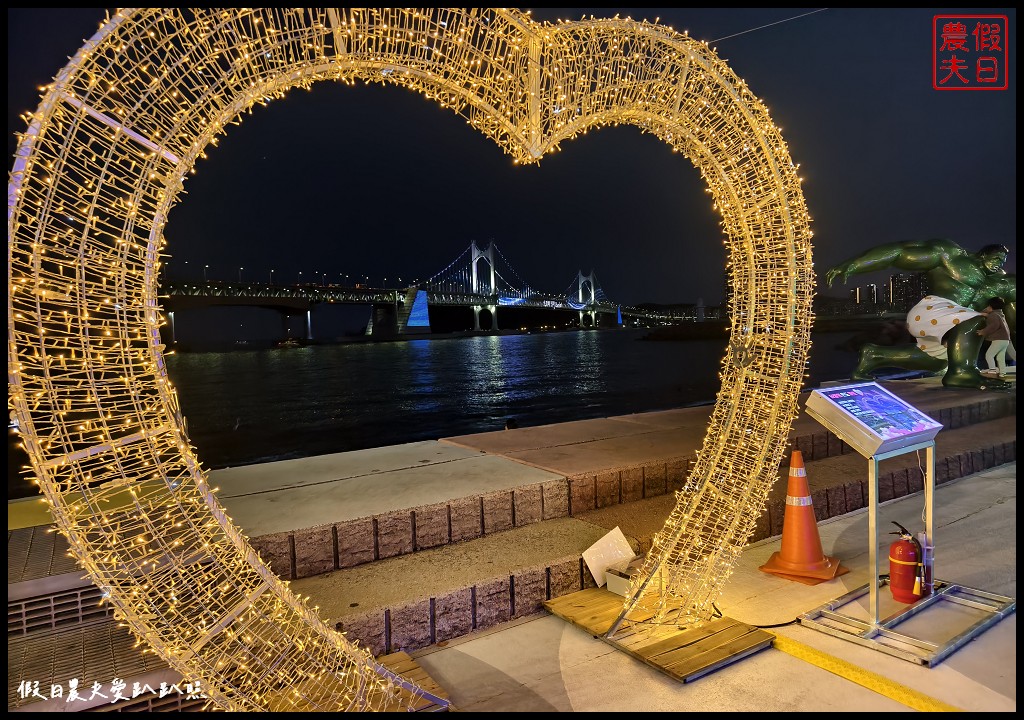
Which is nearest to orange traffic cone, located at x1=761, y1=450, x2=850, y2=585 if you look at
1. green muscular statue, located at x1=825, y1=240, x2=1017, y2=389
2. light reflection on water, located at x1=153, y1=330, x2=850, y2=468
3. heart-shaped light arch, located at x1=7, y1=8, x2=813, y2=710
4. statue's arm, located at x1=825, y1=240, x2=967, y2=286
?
heart-shaped light arch, located at x1=7, y1=8, x2=813, y2=710

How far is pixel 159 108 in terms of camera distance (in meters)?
2.17

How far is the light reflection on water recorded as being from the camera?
1731cm

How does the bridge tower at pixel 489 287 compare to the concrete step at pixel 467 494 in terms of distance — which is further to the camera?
the bridge tower at pixel 489 287

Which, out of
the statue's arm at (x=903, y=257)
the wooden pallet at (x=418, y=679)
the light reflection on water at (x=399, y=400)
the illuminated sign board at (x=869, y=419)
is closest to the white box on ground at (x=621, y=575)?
the wooden pallet at (x=418, y=679)

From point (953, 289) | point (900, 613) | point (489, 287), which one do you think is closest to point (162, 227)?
point (900, 613)

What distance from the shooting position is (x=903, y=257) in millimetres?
9289

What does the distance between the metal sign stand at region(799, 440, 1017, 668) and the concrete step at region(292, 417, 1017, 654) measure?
1.12 m

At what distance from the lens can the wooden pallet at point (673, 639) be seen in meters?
3.00

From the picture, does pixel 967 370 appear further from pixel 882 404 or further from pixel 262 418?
pixel 262 418

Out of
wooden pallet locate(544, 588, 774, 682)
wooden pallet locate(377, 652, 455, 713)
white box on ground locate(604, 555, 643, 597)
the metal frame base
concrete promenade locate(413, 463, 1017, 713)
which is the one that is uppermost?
white box on ground locate(604, 555, 643, 597)

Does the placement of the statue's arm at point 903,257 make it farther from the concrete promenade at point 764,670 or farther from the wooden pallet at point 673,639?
the wooden pallet at point 673,639

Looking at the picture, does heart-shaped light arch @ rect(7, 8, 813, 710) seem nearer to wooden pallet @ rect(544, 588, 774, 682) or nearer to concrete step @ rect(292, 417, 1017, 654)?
concrete step @ rect(292, 417, 1017, 654)

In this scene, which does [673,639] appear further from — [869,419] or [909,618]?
[869,419]

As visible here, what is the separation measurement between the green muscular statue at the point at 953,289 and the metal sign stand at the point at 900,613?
6073mm
